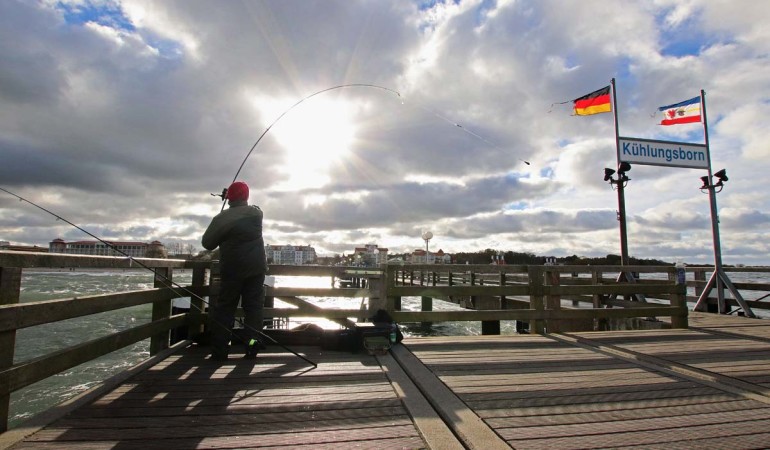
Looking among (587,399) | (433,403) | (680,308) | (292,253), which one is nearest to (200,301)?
(433,403)

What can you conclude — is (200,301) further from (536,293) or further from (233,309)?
(536,293)

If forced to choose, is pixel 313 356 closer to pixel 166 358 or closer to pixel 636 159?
pixel 166 358

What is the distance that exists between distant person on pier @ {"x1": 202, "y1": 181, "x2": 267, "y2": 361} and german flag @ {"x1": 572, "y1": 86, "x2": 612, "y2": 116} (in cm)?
863

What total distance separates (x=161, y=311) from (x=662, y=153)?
9.08 m

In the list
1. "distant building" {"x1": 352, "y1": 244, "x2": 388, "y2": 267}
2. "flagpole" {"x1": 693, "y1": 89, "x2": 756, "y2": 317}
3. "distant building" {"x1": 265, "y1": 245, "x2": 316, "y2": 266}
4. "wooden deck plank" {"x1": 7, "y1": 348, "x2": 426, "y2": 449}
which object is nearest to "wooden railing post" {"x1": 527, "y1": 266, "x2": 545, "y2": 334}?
"distant building" {"x1": 352, "y1": 244, "x2": 388, "y2": 267}

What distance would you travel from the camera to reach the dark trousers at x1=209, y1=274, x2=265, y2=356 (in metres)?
3.78

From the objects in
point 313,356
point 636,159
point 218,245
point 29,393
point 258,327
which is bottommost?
point 29,393

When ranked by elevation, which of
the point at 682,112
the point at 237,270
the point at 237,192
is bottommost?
the point at 237,270

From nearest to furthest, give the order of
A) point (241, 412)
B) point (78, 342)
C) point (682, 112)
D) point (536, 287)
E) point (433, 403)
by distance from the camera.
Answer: point (241, 412) → point (433, 403) → point (536, 287) → point (682, 112) → point (78, 342)

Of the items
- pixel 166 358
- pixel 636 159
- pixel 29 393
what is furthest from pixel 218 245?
pixel 636 159

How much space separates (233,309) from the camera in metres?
3.91

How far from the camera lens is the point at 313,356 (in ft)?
13.1

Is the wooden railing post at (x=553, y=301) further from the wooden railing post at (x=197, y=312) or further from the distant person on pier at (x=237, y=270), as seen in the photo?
the wooden railing post at (x=197, y=312)

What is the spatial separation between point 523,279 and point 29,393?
15.7 metres
